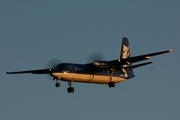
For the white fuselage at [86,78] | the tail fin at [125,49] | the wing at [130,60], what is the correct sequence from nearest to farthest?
the white fuselage at [86,78] < the wing at [130,60] < the tail fin at [125,49]

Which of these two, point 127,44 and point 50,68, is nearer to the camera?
point 50,68

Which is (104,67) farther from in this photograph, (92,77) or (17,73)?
(17,73)

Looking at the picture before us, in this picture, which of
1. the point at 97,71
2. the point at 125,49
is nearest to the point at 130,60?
the point at 97,71

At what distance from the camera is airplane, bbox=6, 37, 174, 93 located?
63.4 m

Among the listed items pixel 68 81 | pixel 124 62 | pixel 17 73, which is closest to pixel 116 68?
pixel 124 62

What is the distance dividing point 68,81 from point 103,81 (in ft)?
18.1

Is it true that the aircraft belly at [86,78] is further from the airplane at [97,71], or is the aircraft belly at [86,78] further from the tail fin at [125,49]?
the tail fin at [125,49]

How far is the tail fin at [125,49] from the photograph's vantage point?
3004 inches

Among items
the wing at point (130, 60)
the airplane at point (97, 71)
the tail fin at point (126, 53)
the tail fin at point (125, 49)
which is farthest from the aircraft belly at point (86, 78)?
the tail fin at point (125, 49)

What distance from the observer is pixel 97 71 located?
6712 centimetres

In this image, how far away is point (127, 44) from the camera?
78.4m

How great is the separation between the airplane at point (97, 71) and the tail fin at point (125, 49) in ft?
12.5

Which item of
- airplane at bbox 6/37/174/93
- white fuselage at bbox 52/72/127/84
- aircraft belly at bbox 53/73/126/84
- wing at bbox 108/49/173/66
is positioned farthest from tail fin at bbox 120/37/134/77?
wing at bbox 108/49/173/66

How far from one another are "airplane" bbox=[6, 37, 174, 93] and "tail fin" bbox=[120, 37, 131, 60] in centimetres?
380
